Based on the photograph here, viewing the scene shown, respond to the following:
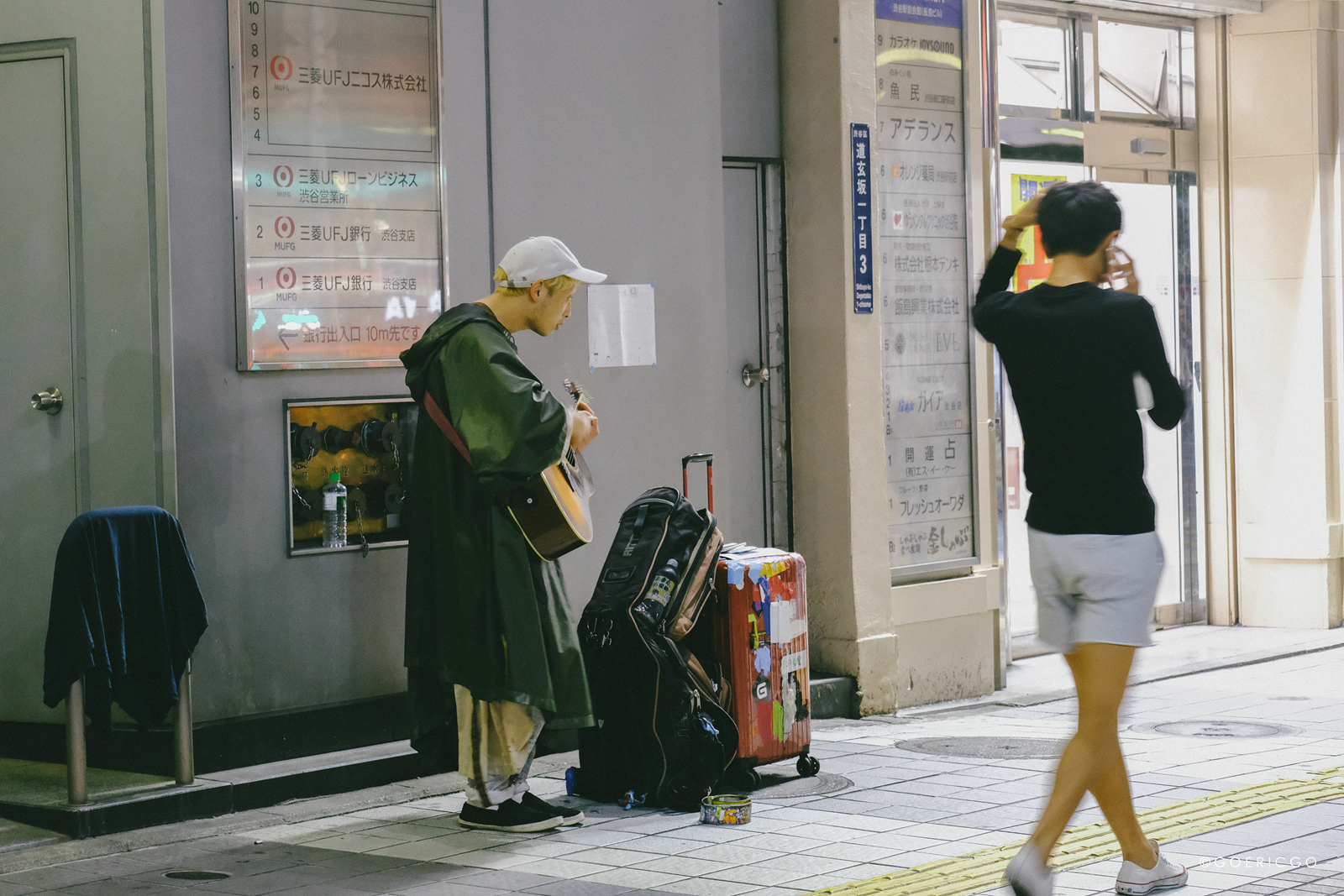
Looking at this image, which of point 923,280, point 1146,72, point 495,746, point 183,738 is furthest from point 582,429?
point 1146,72

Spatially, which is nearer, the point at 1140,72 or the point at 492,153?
the point at 492,153

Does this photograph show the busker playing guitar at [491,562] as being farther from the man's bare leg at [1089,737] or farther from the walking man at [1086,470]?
the man's bare leg at [1089,737]

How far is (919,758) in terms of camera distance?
6.82 meters

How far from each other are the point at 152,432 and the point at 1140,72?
694 cm

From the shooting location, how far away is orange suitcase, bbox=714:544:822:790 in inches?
248

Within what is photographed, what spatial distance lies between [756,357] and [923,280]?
3.24 feet

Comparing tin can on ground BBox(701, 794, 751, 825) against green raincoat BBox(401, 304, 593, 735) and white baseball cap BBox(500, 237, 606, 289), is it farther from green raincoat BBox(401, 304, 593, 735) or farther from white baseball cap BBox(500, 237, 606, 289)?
white baseball cap BBox(500, 237, 606, 289)

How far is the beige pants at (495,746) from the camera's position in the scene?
18.6ft

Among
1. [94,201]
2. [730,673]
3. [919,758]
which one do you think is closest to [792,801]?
[730,673]

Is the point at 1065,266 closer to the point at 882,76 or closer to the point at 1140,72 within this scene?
the point at 882,76

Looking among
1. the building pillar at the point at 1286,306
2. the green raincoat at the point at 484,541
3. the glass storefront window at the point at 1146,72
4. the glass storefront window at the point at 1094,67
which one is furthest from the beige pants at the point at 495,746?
the building pillar at the point at 1286,306

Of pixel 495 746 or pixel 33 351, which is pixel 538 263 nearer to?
pixel 495 746

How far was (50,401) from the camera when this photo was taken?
632 centimetres

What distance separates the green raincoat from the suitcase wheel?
77cm
